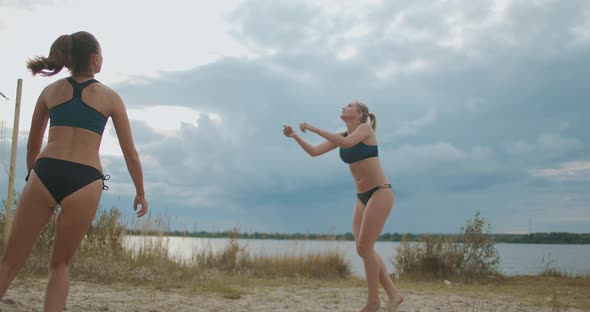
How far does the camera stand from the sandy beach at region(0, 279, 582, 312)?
5.45 metres

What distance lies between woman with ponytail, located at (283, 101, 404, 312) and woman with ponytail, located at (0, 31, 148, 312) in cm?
213

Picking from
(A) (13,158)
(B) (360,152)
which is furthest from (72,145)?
(A) (13,158)

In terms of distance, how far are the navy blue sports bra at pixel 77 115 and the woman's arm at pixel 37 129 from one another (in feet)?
0.66

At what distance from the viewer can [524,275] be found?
1190 centimetres

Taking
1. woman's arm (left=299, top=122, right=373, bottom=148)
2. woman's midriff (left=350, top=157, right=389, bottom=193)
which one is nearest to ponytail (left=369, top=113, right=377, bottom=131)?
woman's arm (left=299, top=122, right=373, bottom=148)

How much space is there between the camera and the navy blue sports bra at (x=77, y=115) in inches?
110

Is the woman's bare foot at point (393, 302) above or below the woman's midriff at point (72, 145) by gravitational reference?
below

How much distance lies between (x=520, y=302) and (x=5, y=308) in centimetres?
608

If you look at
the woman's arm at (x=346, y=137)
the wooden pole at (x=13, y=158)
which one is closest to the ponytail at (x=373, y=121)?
the woman's arm at (x=346, y=137)

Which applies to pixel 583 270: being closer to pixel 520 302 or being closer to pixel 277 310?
pixel 520 302

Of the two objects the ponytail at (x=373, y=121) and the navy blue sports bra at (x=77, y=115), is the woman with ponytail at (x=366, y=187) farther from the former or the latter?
the navy blue sports bra at (x=77, y=115)

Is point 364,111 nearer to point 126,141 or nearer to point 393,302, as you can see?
point 393,302

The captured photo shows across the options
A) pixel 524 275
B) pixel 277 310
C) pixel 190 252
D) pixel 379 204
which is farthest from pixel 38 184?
pixel 524 275

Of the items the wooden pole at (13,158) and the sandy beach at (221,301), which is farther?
the wooden pole at (13,158)
